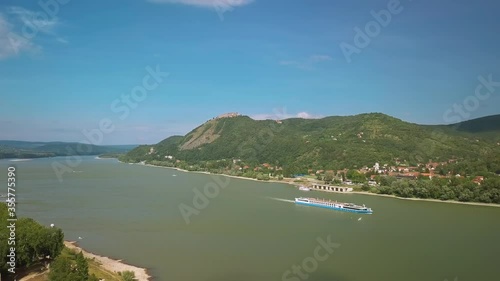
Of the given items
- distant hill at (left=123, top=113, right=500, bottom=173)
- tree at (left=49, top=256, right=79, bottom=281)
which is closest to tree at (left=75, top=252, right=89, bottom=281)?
tree at (left=49, top=256, right=79, bottom=281)

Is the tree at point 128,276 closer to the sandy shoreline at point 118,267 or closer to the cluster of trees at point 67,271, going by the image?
the sandy shoreline at point 118,267

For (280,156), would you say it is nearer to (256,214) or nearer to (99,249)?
(256,214)

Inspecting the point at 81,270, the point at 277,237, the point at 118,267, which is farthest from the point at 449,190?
the point at 81,270

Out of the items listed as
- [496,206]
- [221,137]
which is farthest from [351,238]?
[221,137]

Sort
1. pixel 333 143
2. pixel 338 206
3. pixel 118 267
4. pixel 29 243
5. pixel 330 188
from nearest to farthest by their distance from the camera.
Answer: pixel 29 243 → pixel 118 267 → pixel 338 206 → pixel 330 188 → pixel 333 143

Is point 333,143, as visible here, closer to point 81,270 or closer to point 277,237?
point 277,237
